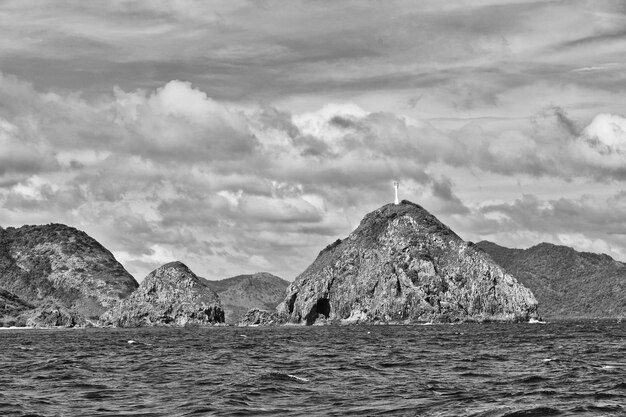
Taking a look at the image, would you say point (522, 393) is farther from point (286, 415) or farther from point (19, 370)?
point (19, 370)

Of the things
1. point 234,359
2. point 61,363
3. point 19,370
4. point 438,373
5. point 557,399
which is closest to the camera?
point 557,399

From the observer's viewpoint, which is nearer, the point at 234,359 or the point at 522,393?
the point at 522,393

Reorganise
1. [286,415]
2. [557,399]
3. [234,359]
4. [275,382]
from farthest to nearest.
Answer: [234,359], [275,382], [557,399], [286,415]

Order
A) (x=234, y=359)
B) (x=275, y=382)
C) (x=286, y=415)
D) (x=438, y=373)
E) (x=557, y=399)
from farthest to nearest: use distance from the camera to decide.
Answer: (x=234, y=359)
(x=438, y=373)
(x=275, y=382)
(x=557, y=399)
(x=286, y=415)

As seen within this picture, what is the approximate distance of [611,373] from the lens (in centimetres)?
6278

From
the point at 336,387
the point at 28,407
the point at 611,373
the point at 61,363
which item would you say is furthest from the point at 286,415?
the point at 61,363

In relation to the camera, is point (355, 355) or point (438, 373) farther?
point (355, 355)

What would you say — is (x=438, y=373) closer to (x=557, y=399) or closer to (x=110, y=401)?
(x=557, y=399)

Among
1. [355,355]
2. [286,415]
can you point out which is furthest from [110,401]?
[355,355]

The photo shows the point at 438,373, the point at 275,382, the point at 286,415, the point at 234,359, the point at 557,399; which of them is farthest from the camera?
the point at 234,359

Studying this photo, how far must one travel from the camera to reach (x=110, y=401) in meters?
50.7

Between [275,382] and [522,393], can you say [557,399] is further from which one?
[275,382]

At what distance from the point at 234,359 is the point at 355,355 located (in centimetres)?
1407

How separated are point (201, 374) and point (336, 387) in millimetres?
16868
